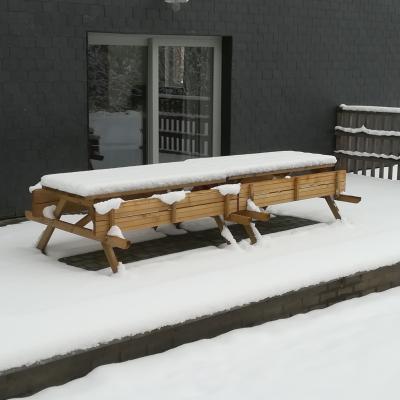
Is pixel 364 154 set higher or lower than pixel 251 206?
lower

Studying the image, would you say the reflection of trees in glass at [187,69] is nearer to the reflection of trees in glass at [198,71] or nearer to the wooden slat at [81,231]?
the reflection of trees in glass at [198,71]

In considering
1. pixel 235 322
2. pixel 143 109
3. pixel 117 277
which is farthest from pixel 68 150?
pixel 235 322

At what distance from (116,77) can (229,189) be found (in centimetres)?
327

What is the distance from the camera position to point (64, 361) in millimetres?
4484

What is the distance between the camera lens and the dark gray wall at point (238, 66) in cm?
815

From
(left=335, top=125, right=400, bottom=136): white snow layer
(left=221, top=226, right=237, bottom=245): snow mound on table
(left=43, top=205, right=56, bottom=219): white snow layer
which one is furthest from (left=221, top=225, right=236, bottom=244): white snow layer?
(left=335, top=125, right=400, bottom=136): white snow layer

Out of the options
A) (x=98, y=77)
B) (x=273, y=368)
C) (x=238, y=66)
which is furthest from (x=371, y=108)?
(x=273, y=368)

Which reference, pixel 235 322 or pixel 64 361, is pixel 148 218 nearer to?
pixel 235 322

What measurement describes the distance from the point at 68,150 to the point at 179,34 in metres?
2.24

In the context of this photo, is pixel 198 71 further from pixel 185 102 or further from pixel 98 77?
pixel 98 77

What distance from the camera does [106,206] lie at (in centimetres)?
587

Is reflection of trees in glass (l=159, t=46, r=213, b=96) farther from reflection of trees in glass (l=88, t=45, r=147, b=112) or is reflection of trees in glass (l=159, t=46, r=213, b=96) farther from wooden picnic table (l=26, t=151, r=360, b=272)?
wooden picnic table (l=26, t=151, r=360, b=272)

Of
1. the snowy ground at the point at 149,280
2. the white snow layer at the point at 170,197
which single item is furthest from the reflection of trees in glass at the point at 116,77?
the white snow layer at the point at 170,197

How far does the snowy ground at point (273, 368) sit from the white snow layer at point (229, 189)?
4.68 ft
